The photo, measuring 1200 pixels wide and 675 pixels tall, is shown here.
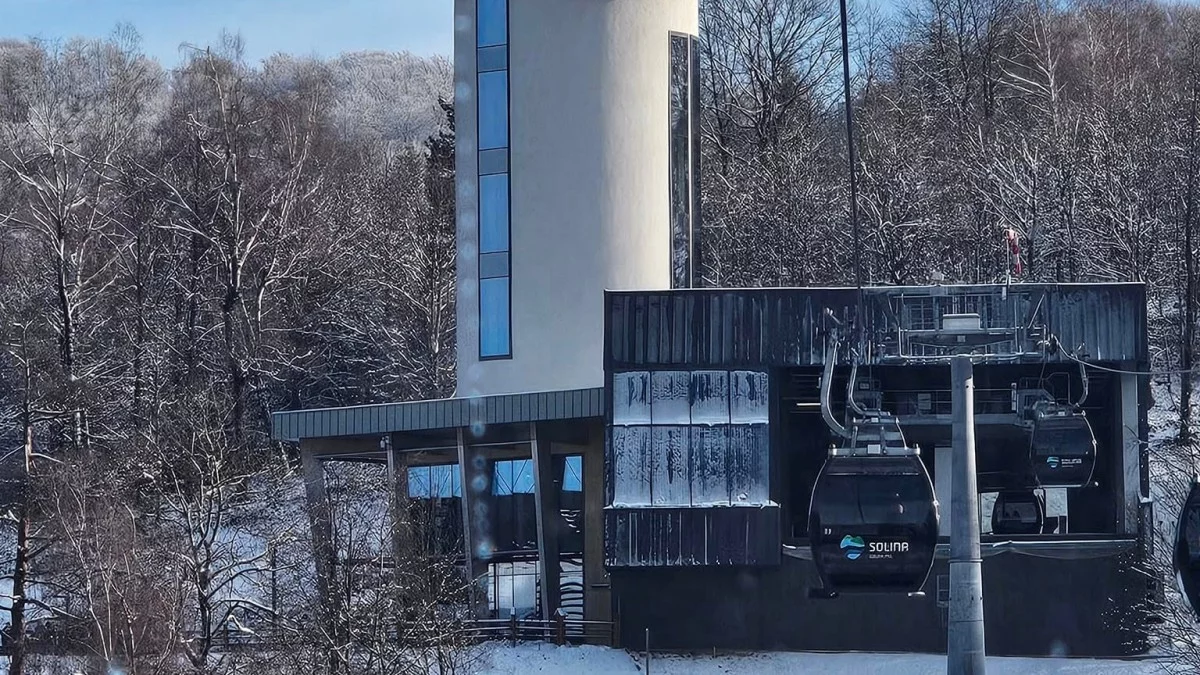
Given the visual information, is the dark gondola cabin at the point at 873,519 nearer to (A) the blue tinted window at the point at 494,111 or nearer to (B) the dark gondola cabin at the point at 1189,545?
(B) the dark gondola cabin at the point at 1189,545

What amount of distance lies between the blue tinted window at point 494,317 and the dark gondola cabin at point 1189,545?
19.3 metres

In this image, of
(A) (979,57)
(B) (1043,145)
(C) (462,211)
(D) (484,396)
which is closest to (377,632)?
(D) (484,396)

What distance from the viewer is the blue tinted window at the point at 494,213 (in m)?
37.4

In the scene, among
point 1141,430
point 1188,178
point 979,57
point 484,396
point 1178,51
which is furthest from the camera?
point 1178,51

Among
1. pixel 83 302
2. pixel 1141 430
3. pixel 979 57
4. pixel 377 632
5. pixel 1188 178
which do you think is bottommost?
pixel 377 632

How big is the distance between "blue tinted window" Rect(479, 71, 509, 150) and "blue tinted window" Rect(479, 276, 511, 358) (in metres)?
3.12

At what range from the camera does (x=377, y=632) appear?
27.1m

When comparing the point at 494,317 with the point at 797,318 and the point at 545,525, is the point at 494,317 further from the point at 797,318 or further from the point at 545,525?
the point at 797,318

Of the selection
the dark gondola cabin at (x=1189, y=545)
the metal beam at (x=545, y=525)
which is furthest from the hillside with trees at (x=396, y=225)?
the dark gondola cabin at (x=1189, y=545)

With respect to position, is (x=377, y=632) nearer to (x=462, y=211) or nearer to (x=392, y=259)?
(x=462, y=211)

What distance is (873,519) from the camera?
2045cm

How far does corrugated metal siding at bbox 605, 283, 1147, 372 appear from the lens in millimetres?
30781

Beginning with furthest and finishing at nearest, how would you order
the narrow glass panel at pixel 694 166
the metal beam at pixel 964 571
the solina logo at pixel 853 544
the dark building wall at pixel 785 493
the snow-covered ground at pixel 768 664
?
the narrow glass panel at pixel 694 166 < the dark building wall at pixel 785 493 < the snow-covered ground at pixel 768 664 < the solina logo at pixel 853 544 < the metal beam at pixel 964 571

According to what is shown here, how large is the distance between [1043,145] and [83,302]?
3295 centimetres
